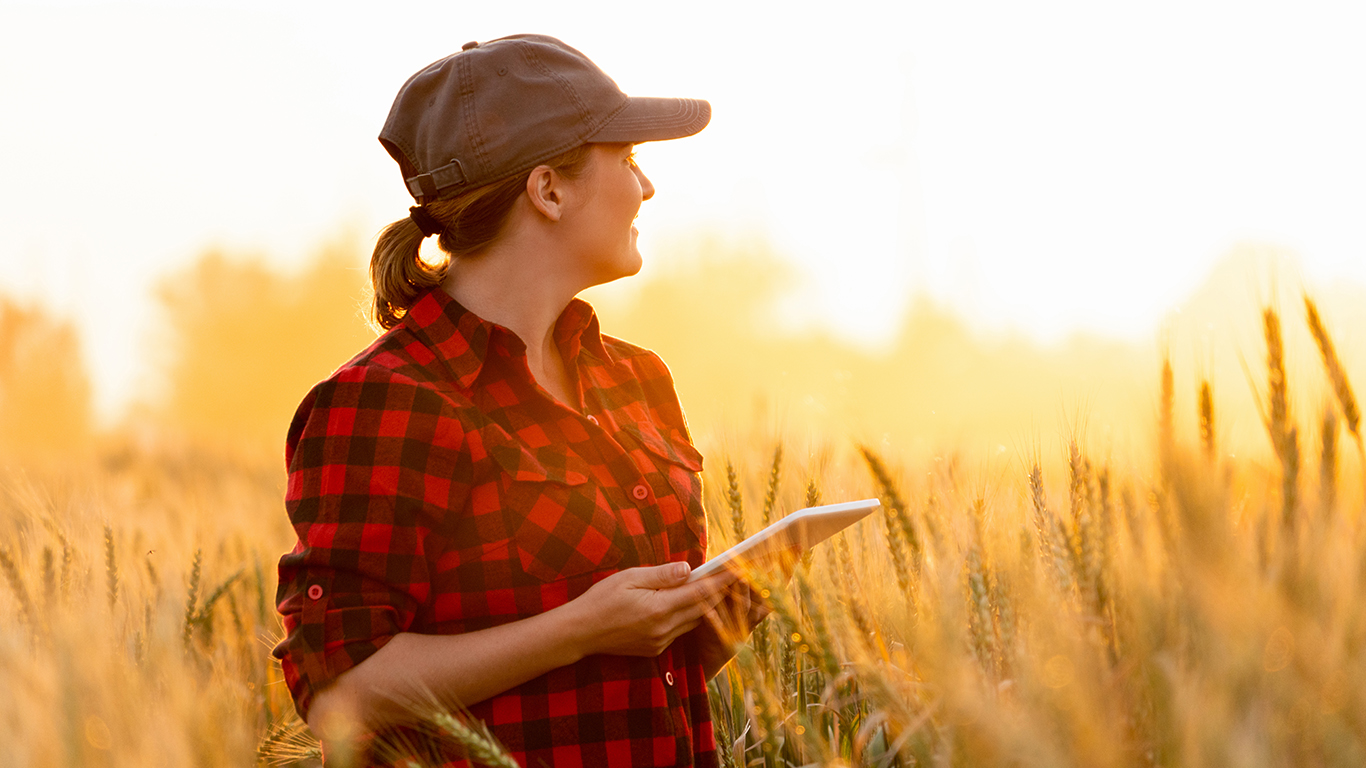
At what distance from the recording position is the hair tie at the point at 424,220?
6.34ft

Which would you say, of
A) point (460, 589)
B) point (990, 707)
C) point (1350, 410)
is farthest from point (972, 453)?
point (990, 707)

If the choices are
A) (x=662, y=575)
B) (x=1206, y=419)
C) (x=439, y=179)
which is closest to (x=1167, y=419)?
(x=1206, y=419)

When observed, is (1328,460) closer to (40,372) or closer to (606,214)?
(606,214)

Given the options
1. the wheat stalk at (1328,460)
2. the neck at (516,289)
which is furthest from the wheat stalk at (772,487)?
the wheat stalk at (1328,460)

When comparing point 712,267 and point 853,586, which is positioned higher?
point 712,267

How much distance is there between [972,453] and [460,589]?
108 centimetres

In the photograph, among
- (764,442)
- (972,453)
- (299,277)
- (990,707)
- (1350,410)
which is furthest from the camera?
(299,277)

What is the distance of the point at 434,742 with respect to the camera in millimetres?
1591

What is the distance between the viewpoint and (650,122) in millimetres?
1943

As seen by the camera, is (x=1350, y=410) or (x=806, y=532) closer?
(x=1350, y=410)

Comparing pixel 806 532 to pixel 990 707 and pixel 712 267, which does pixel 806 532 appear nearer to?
pixel 990 707

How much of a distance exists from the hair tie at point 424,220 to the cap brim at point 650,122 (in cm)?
35

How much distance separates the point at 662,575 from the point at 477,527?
325 mm

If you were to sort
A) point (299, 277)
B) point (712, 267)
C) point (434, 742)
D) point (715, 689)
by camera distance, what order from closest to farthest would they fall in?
1. point (434, 742)
2. point (715, 689)
3. point (299, 277)
4. point (712, 267)
